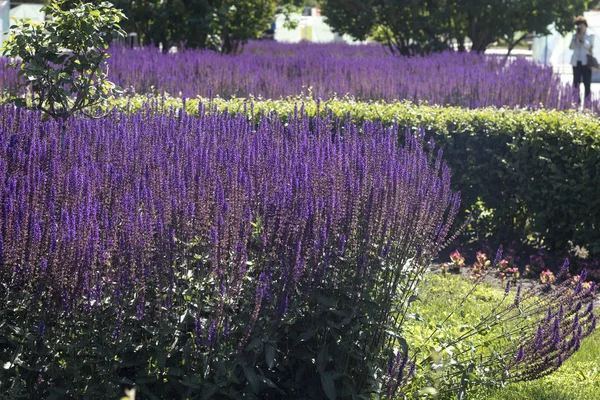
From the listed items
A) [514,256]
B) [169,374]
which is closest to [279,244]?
[169,374]

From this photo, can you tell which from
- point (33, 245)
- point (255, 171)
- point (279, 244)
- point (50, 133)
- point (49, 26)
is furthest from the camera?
point (49, 26)

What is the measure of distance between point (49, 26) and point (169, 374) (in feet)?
12.5

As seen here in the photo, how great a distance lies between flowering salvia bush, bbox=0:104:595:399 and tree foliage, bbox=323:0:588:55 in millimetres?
19234

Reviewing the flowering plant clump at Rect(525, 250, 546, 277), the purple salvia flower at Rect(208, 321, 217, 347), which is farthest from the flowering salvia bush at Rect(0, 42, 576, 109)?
the purple salvia flower at Rect(208, 321, 217, 347)

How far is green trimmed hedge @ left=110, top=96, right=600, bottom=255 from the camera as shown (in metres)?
8.41

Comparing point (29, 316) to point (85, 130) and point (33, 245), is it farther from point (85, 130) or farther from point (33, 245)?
point (85, 130)

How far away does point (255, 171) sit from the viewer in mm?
4785

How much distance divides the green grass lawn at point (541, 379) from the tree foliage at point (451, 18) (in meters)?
17.3

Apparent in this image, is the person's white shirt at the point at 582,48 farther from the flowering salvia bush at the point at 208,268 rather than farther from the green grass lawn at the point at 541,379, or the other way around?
the flowering salvia bush at the point at 208,268

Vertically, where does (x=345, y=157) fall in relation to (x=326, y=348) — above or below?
above

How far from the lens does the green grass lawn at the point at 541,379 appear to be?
5.11 m

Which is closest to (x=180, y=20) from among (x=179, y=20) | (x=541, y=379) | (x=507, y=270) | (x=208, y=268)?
(x=179, y=20)

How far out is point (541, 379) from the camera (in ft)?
17.5

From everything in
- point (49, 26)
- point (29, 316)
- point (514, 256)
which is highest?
point (49, 26)
